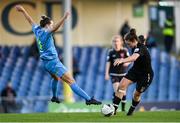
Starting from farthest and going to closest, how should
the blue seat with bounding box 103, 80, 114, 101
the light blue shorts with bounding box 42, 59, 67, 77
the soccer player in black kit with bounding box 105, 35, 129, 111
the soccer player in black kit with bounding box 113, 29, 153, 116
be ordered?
the blue seat with bounding box 103, 80, 114, 101
the soccer player in black kit with bounding box 105, 35, 129, 111
the light blue shorts with bounding box 42, 59, 67, 77
the soccer player in black kit with bounding box 113, 29, 153, 116

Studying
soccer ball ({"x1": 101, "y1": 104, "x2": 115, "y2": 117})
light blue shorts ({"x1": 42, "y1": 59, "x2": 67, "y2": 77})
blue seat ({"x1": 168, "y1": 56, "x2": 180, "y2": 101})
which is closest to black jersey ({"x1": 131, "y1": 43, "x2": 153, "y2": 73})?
soccer ball ({"x1": 101, "y1": 104, "x2": 115, "y2": 117})

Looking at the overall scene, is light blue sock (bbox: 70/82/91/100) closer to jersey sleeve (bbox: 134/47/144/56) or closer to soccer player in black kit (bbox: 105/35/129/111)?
jersey sleeve (bbox: 134/47/144/56)

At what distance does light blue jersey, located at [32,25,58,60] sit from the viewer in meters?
19.2

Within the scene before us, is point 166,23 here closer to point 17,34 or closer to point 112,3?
point 112,3

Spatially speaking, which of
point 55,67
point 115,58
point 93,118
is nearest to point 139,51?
point 93,118

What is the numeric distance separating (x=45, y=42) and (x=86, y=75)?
13304mm

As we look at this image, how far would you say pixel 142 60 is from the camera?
1912 centimetres

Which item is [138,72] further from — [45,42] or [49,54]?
[45,42]

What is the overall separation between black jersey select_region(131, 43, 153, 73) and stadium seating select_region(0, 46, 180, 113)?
35.0 ft

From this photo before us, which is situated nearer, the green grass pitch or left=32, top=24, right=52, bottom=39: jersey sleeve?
the green grass pitch

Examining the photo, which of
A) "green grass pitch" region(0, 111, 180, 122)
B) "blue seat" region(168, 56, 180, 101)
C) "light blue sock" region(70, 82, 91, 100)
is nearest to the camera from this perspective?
"green grass pitch" region(0, 111, 180, 122)

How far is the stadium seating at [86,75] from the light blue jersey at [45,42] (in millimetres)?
10334

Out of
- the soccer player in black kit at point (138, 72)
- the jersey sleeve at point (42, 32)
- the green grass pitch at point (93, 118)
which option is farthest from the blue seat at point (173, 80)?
the jersey sleeve at point (42, 32)

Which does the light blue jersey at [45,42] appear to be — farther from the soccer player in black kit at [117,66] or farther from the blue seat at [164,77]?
the blue seat at [164,77]
